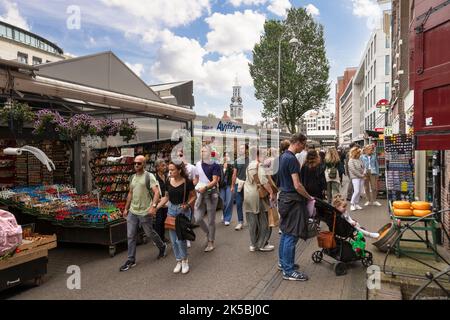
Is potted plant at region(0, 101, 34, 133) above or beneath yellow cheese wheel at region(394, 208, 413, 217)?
above

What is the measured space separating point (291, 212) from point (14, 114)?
4.98m

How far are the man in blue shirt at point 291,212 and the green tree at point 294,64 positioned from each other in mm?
32605

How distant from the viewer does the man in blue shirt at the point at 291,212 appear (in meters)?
4.64

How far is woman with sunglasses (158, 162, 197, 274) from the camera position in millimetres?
5152

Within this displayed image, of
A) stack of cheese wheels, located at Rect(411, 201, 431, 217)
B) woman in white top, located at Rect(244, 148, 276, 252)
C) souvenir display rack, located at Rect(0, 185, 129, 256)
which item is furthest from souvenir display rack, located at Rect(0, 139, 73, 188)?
stack of cheese wheels, located at Rect(411, 201, 431, 217)

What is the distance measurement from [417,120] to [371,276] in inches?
84.0

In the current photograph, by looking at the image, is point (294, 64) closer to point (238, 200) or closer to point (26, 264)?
point (238, 200)

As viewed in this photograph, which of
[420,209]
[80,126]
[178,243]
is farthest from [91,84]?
[420,209]

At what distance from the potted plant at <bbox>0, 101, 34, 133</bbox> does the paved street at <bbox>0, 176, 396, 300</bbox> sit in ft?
8.47

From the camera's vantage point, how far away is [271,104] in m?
37.1

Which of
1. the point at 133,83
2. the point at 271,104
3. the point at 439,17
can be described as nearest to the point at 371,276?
the point at 439,17

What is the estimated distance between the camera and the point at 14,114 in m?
5.90

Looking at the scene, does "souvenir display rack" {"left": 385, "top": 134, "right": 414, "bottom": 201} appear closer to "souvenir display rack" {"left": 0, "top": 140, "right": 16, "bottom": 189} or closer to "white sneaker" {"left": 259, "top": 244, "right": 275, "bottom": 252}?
"white sneaker" {"left": 259, "top": 244, "right": 275, "bottom": 252}
